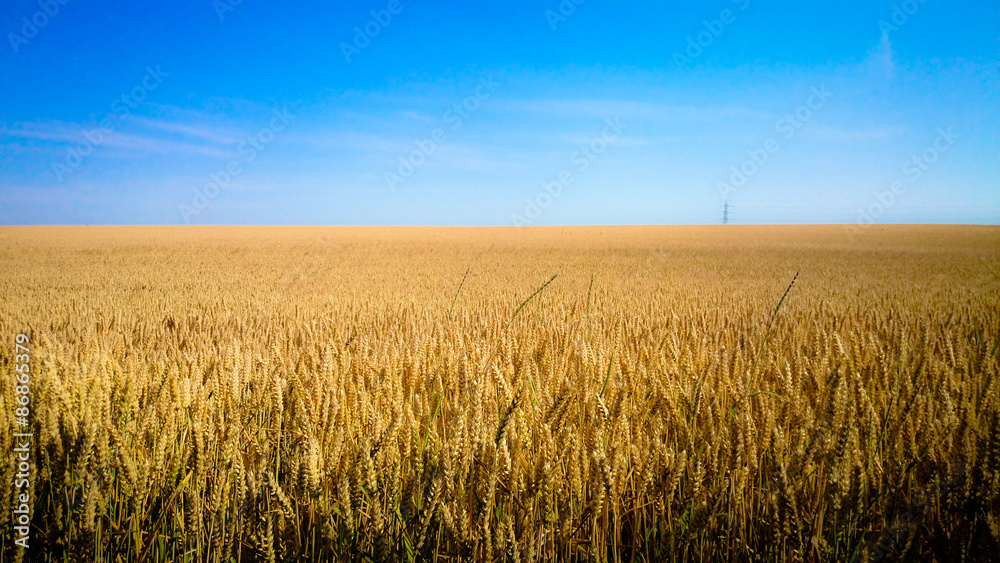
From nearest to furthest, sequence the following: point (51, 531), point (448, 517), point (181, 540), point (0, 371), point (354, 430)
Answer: point (448, 517) → point (51, 531) → point (181, 540) → point (354, 430) → point (0, 371)

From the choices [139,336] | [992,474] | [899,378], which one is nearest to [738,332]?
[899,378]

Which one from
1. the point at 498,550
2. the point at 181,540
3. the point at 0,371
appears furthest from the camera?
the point at 0,371

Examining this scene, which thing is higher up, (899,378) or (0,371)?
(0,371)

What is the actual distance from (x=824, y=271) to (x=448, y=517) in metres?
12.0

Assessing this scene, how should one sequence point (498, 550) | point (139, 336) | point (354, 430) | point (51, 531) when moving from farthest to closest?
point (139, 336) → point (354, 430) → point (51, 531) → point (498, 550)

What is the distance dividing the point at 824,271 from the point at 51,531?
12.5m

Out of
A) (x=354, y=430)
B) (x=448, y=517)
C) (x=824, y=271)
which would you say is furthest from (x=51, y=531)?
(x=824, y=271)

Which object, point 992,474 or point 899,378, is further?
point 899,378

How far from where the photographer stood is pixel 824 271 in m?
10.5

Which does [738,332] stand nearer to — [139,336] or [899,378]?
[899,378]

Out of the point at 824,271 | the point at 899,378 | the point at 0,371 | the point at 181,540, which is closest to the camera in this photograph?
the point at 181,540

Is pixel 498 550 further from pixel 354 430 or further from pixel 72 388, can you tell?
pixel 72 388

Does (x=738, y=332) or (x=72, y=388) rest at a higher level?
(x=72, y=388)

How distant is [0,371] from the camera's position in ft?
6.69
